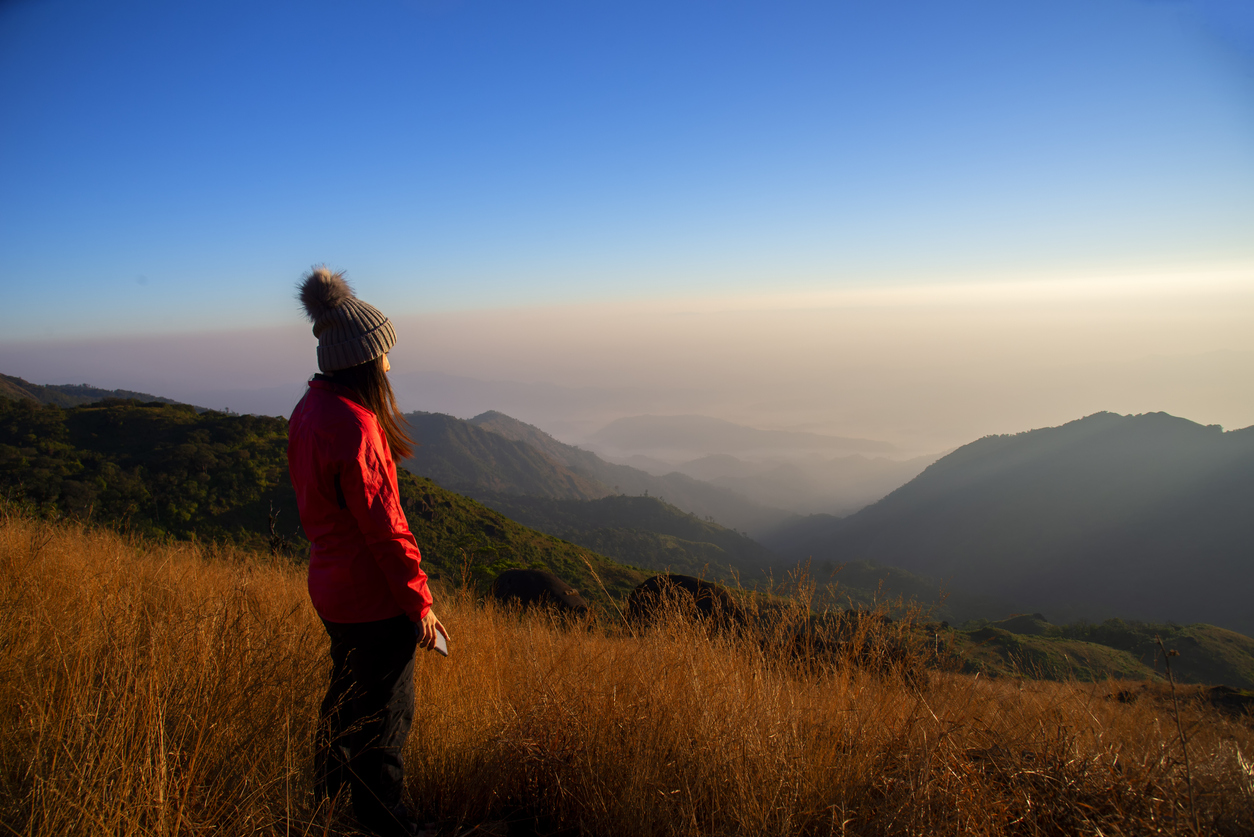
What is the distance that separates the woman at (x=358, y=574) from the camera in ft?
5.95

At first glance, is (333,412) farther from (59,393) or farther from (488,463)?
(488,463)

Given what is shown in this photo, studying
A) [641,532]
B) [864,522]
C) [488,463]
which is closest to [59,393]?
[641,532]

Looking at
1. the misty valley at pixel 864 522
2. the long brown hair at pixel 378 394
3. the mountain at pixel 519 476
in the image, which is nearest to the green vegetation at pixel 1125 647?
the misty valley at pixel 864 522

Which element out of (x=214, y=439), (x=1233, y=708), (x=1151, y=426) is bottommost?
(x=1233, y=708)

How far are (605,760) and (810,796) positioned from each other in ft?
2.67

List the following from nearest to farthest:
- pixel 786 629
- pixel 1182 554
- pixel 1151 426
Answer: pixel 786 629 → pixel 1182 554 → pixel 1151 426

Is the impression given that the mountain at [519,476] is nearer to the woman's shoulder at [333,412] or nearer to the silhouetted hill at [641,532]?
the silhouetted hill at [641,532]

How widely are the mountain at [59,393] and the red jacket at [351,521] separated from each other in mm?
50340

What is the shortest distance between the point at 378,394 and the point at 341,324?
0.29m

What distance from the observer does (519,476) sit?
120188mm

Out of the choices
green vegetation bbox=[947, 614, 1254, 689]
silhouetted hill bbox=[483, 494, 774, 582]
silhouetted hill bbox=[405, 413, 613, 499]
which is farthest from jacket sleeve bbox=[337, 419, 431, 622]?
silhouetted hill bbox=[405, 413, 613, 499]

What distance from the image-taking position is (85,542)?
5492 mm

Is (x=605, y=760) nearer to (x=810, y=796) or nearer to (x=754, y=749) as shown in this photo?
(x=754, y=749)

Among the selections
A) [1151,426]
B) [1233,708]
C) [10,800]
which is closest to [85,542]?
[10,800]
